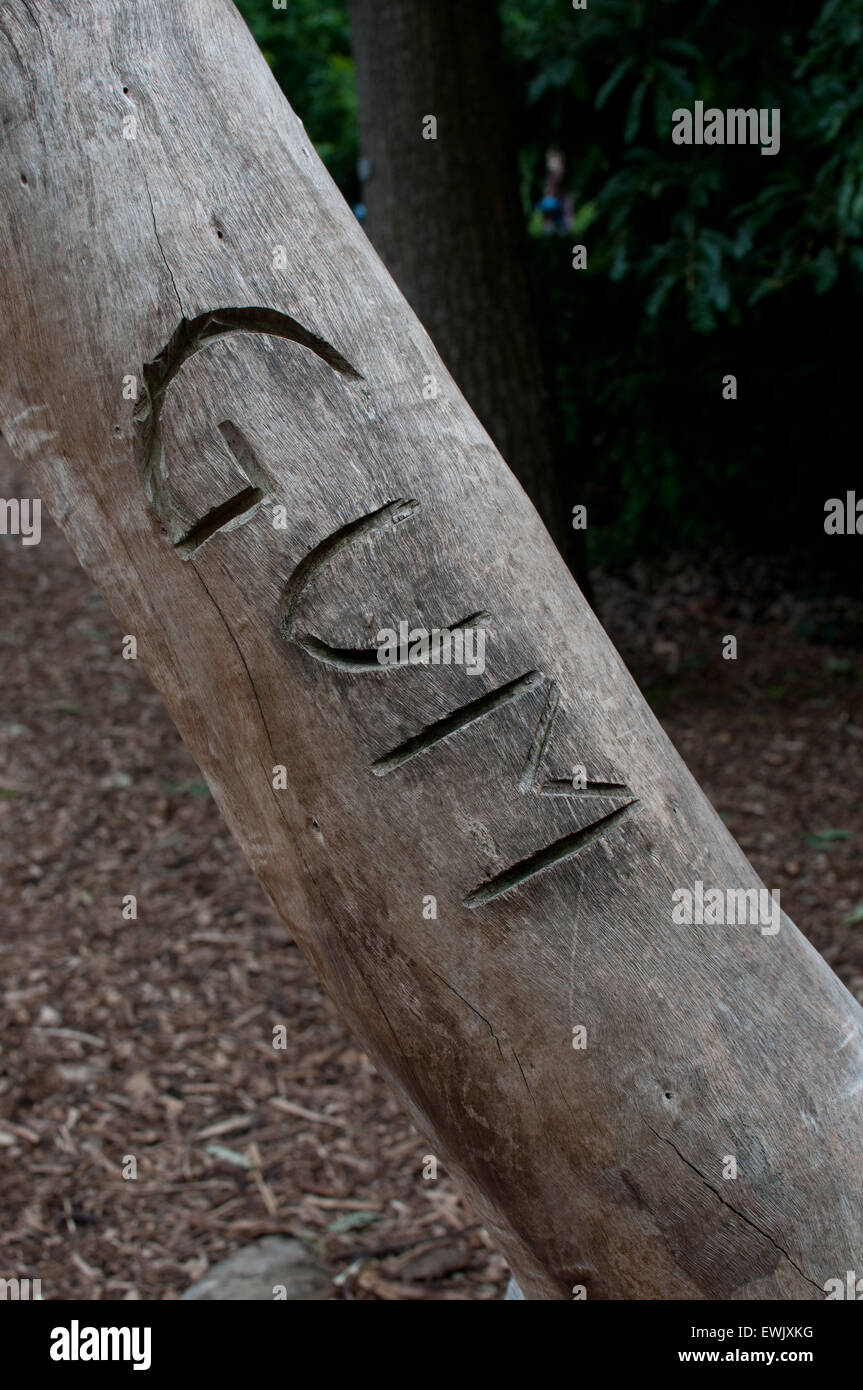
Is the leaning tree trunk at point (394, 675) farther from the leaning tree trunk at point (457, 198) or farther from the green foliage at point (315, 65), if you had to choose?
the green foliage at point (315, 65)

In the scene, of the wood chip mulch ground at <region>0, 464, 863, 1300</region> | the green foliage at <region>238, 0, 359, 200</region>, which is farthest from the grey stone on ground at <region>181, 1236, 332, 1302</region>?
the green foliage at <region>238, 0, 359, 200</region>

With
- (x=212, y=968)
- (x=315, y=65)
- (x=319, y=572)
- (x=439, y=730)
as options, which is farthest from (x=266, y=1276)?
(x=315, y=65)

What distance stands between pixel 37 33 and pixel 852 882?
3.45m

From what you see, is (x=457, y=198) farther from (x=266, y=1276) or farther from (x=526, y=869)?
(x=266, y=1276)

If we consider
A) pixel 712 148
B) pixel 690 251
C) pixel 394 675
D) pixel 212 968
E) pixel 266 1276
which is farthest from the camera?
pixel 712 148

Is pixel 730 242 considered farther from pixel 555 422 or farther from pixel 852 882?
pixel 852 882

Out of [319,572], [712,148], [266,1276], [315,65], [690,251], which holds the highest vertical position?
[315,65]

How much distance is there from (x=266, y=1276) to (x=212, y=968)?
1284mm

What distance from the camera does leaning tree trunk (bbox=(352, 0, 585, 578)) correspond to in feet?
13.9

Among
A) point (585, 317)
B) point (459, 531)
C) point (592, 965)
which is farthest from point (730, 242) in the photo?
point (592, 965)

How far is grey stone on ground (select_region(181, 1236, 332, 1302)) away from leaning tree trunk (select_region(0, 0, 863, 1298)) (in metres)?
1.32

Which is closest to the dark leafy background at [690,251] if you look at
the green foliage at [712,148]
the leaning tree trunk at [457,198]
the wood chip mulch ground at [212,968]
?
the green foliage at [712,148]

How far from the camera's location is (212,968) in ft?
12.5

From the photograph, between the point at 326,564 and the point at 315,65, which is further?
the point at 315,65
